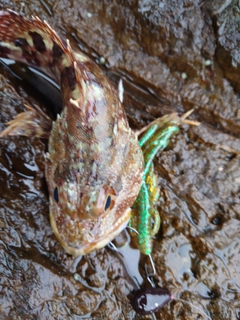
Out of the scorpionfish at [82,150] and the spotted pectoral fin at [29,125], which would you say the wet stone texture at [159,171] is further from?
the scorpionfish at [82,150]

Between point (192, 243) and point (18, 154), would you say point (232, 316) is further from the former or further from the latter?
point (18, 154)

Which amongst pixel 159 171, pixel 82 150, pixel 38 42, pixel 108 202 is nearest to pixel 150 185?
pixel 159 171

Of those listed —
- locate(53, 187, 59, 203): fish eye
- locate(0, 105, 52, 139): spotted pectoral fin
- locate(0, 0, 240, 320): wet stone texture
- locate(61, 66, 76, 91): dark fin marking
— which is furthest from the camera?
locate(0, 105, 52, 139): spotted pectoral fin

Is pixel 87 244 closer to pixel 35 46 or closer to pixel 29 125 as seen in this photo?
pixel 29 125

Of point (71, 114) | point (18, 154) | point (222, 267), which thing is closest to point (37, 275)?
point (18, 154)

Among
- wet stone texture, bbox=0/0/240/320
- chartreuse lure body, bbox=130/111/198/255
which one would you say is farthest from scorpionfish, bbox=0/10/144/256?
wet stone texture, bbox=0/0/240/320

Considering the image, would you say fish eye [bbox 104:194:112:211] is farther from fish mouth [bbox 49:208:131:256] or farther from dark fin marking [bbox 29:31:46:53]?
dark fin marking [bbox 29:31:46:53]
